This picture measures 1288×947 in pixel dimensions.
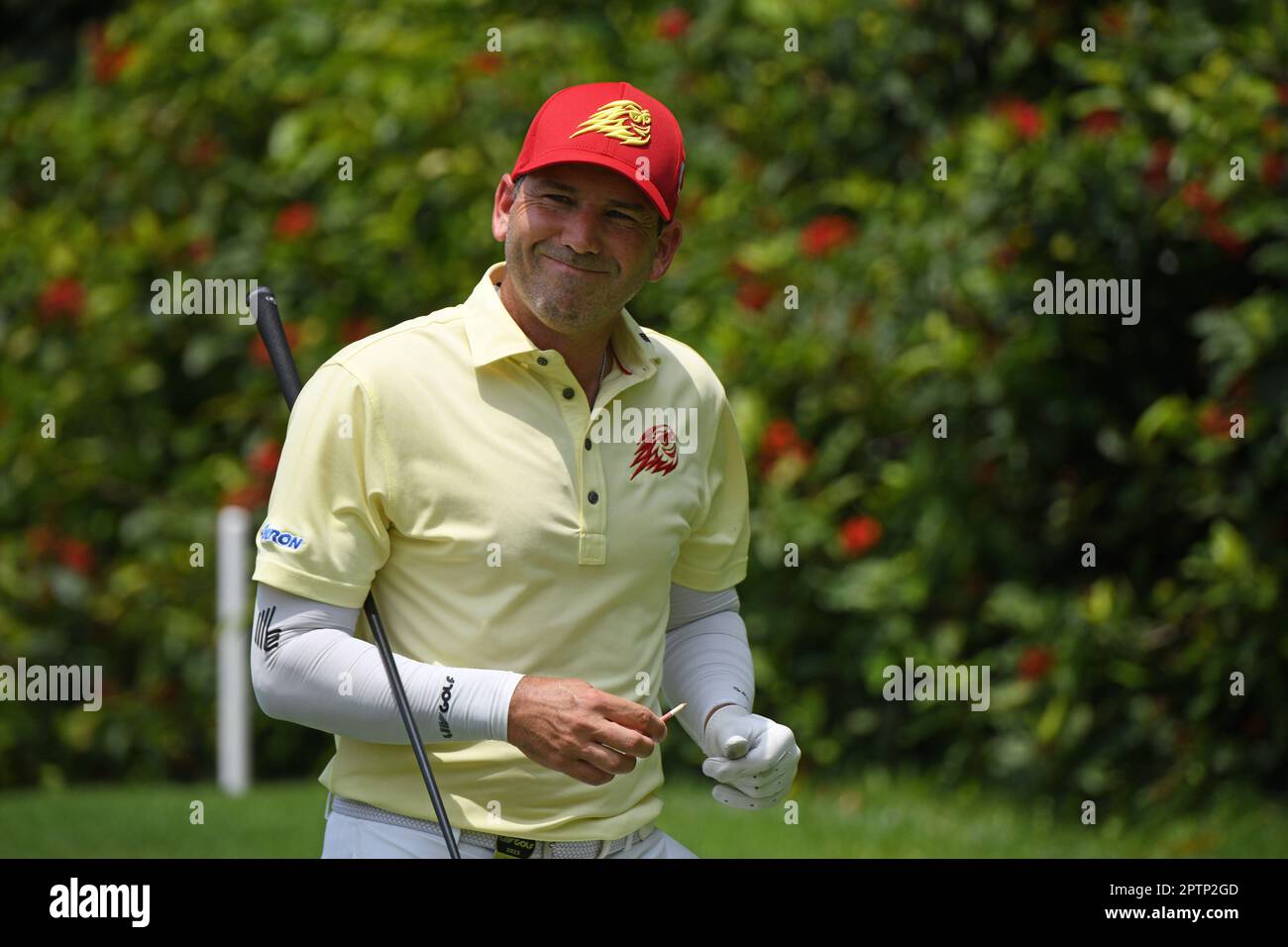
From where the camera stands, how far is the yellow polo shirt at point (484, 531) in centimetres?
239

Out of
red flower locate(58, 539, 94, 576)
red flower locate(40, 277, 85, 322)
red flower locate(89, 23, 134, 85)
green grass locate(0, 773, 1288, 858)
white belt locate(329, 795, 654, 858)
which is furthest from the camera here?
red flower locate(89, 23, 134, 85)

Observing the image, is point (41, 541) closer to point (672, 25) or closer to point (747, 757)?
point (672, 25)

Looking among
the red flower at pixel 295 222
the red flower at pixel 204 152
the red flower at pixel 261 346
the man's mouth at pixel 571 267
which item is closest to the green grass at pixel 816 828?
the red flower at pixel 261 346

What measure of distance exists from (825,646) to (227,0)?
3.54 metres

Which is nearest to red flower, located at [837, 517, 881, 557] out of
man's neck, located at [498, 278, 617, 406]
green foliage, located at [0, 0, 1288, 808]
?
green foliage, located at [0, 0, 1288, 808]

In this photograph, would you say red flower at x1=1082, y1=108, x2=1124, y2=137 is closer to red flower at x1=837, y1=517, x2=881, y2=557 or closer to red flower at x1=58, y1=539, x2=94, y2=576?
red flower at x1=837, y1=517, x2=881, y2=557

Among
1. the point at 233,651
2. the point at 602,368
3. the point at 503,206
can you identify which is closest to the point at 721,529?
the point at 602,368

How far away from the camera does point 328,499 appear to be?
7.83ft

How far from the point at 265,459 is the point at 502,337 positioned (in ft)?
13.6

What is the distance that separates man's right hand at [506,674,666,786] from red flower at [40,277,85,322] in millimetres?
5068

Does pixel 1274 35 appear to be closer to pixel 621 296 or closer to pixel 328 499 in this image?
pixel 621 296

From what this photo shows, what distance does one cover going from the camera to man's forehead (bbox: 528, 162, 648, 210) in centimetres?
253

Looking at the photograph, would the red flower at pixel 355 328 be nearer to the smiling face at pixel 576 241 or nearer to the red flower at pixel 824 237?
the red flower at pixel 824 237

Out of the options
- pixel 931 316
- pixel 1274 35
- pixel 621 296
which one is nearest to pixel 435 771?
pixel 621 296
